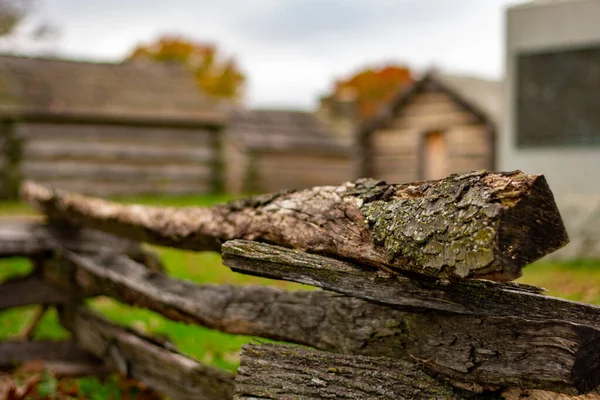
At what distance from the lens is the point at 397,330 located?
2500 mm

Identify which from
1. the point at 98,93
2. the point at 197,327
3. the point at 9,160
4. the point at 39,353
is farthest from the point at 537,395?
the point at 98,93

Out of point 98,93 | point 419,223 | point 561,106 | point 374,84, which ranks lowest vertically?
point 419,223

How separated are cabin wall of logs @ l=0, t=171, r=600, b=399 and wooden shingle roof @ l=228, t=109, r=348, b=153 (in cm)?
1734

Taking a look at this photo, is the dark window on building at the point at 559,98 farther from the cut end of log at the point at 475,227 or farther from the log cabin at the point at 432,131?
the cut end of log at the point at 475,227

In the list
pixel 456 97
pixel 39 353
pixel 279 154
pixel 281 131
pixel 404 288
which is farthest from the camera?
pixel 281 131

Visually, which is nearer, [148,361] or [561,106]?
[148,361]

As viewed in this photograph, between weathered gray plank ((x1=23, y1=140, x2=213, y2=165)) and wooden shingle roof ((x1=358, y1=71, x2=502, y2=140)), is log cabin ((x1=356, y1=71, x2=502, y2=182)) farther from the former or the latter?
weathered gray plank ((x1=23, y1=140, x2=213, y2=165))

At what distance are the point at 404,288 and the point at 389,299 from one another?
62 millimetres

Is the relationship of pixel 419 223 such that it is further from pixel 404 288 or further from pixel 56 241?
pixel 56 241

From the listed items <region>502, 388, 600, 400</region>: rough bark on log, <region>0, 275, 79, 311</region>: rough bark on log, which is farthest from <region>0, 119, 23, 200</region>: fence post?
<region>502, 388, 600, 400</region>: rough bark on log

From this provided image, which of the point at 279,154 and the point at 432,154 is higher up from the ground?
the point at 432,154

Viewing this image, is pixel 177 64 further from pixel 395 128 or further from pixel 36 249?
pixel 36 249

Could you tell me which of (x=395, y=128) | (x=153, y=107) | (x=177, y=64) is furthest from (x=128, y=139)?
(x=395, y=128)

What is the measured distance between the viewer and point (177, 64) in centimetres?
2006
